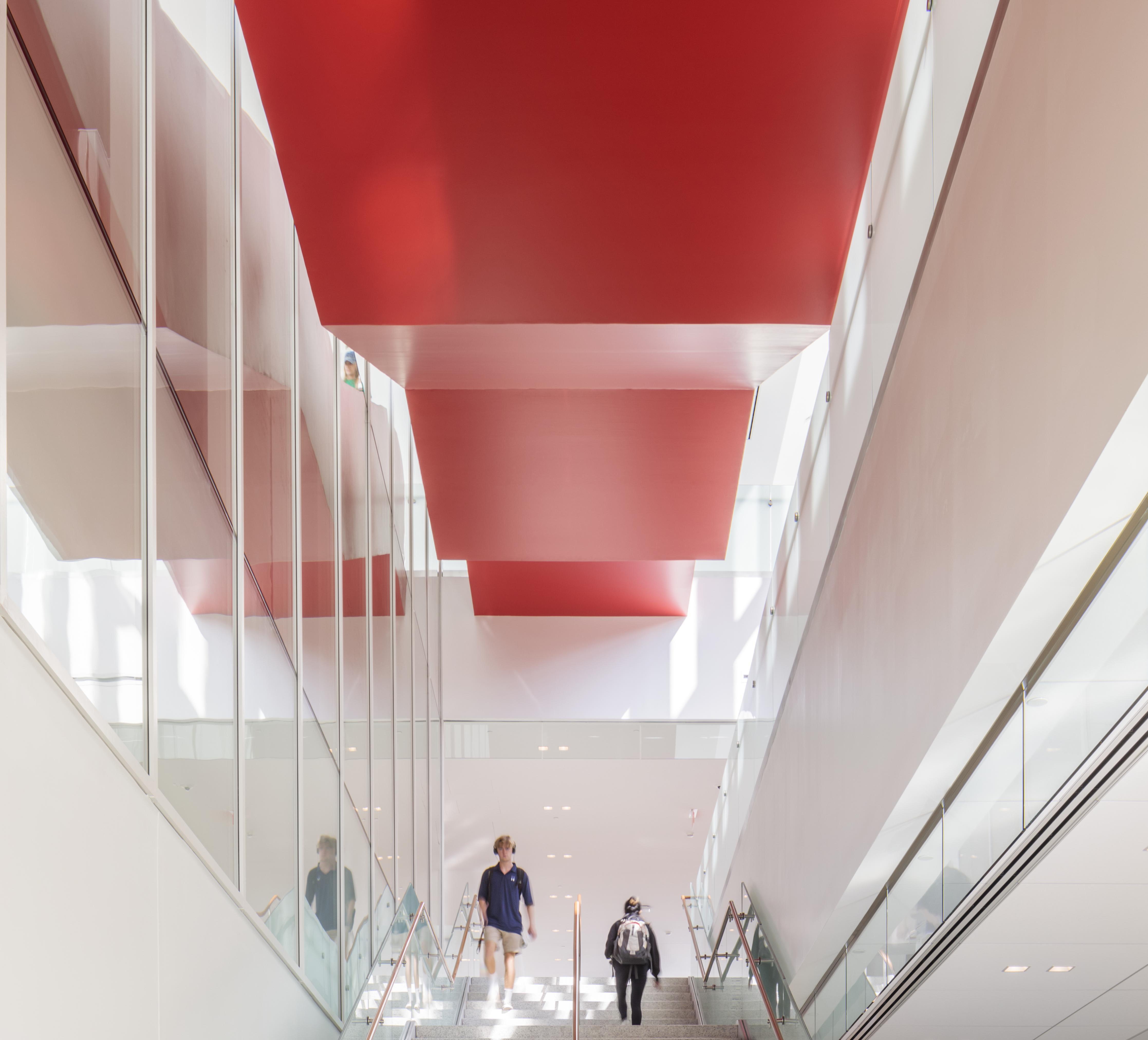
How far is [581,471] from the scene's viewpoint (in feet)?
27.6

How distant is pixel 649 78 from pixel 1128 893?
12.2ft

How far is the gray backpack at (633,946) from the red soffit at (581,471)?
3.23 meters

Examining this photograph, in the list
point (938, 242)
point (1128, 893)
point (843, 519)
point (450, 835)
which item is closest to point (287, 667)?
point (843, 519)

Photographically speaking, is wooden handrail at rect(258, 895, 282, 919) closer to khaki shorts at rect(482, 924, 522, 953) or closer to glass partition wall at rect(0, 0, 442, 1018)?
glass partition wall at rect(0, 0, 442, 1018)

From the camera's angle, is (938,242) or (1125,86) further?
Answer: (938,242)

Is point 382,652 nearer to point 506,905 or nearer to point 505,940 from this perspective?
point 506,905

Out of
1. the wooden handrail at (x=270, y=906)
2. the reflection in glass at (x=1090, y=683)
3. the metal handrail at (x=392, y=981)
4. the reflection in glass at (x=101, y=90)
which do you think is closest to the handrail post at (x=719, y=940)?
the metal handrail at (x=392, y=981)

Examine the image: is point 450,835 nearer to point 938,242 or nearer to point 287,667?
point 287,667

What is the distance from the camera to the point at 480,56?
4.07m

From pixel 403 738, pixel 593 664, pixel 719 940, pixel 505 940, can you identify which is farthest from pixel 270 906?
pixel 593 664

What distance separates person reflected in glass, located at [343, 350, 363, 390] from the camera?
7.25m

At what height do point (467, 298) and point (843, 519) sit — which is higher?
point (467, 298)

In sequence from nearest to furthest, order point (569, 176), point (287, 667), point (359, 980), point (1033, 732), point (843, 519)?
point (1033, 732) → point (569, 176) → point (287, 667) → point (843, 519) → point (359, 980)

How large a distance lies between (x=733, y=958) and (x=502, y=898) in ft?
7.76
